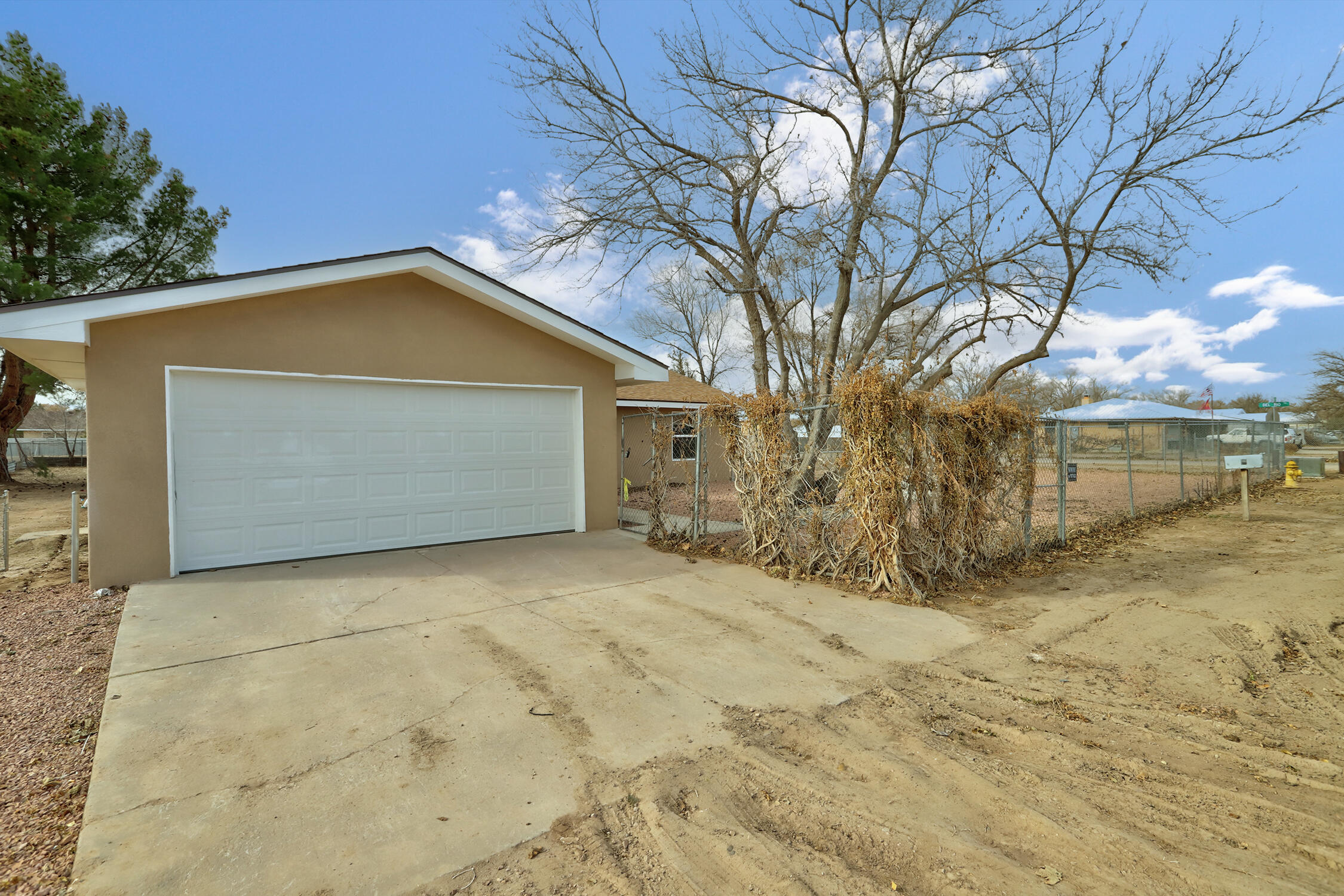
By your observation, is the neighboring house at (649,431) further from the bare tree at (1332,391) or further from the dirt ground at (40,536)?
the bare tree at (1332,391)

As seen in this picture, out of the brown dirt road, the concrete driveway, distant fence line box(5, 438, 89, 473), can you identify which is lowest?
the brown dirt road

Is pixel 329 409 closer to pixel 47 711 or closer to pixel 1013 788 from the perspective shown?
pixel 47 711

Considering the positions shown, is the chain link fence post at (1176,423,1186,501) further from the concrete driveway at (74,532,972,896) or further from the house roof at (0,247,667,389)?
the house roof at (0,247,667,389)

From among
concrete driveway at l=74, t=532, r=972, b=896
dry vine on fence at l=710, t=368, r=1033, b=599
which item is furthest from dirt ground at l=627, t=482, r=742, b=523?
concrete driveway at l=74, t=532, r=972, b=896

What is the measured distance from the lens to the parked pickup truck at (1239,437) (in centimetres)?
1186

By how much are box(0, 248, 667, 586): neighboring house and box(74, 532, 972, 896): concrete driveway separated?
838mm

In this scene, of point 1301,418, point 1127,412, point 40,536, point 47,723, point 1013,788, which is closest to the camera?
point 1013,788

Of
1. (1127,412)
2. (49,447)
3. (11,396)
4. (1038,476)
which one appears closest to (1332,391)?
(1127,412)

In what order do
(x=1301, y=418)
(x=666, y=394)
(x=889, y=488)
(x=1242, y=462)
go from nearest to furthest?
(x=889, y=488) < (x=1242, y=462) < (x=666, y=394) < (x=1301, y=418)

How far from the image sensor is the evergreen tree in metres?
14.7

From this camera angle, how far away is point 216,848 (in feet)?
7.80

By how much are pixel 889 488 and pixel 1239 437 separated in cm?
1063

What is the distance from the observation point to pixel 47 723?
11.4 feet

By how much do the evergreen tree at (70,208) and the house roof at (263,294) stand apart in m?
9.44
